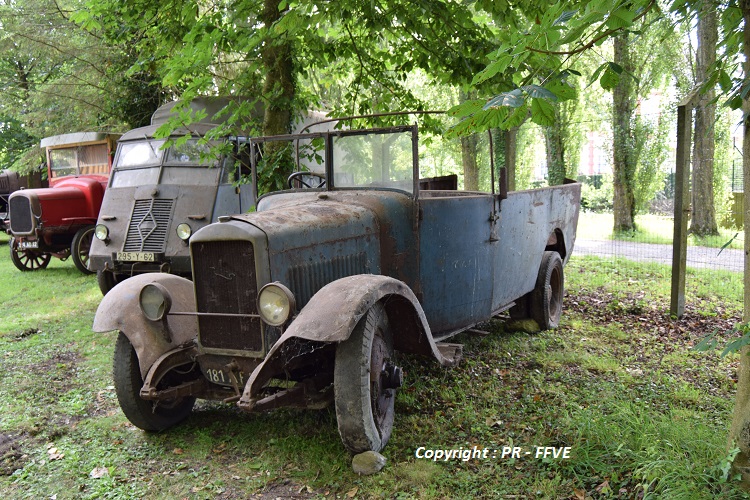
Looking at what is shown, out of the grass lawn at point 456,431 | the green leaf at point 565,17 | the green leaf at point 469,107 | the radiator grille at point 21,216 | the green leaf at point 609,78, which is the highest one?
the green leaf at point 565,17

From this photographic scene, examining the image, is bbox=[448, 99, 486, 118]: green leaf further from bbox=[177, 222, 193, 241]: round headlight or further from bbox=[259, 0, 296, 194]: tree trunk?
bbox=[177, 222, 193, 241]: round headlight

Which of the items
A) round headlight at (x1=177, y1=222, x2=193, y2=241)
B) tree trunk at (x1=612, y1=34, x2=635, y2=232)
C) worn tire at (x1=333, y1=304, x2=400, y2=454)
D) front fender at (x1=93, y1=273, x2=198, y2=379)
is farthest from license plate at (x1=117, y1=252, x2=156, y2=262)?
tree trunk at (x1=612, y1=34, x2=635, y2=232)

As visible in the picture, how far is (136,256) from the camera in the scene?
7852 millimetres

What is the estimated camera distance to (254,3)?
6129 millimetres

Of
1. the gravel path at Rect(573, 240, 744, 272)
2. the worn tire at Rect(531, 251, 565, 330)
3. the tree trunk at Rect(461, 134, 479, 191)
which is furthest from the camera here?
the tree trunk at Rect(461, 134, 479, 191)

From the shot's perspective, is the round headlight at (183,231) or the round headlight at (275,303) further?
the round headlight at (183,231)

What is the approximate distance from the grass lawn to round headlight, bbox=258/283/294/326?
2.88ft

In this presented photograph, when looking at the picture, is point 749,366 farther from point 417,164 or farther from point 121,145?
point 121,145

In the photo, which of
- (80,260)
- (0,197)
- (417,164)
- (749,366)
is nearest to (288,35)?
(417,164)

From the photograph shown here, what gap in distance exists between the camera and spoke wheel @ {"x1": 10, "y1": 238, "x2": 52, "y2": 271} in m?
11.5

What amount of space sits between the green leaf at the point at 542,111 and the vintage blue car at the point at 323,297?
4.50 ft

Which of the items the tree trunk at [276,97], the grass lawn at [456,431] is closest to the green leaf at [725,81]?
the grass lawn at [456,431]

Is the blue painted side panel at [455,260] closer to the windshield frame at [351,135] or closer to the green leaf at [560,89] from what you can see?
the windshield frame at [351,135]

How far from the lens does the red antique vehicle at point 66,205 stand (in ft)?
35.5
